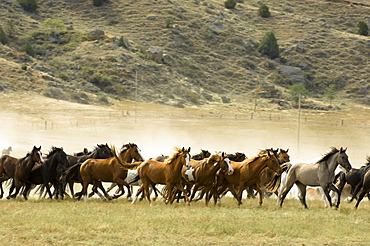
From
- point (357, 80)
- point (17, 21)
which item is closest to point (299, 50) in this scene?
point (357, 80)

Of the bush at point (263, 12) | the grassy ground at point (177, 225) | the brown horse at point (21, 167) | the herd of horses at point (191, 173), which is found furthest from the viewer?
the bush at point (263, 12)

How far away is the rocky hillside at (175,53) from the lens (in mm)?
85688

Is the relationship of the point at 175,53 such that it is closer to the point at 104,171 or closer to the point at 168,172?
the point at 104,171

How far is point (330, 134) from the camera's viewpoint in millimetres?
58062

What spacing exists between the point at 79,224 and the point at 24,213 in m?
2.24

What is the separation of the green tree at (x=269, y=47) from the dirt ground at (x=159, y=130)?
132 ft

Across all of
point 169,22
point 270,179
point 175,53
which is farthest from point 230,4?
point 270,179

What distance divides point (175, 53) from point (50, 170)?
86561 mm

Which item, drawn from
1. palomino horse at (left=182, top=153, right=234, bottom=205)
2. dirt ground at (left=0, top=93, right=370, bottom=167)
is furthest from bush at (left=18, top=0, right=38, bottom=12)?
palomino horse at (left=182, top=153, right=234, bottom=205)

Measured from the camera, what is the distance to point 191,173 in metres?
18.4

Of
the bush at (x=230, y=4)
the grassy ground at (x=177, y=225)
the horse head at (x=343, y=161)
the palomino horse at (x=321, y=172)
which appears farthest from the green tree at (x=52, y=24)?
the horse head at (x=343, y=161)

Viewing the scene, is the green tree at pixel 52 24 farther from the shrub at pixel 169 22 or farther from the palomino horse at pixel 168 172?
the palomino horse at pixel 168 172

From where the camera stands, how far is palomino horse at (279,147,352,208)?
56.6 ft

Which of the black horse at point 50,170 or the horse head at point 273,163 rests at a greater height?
the horse head at point 273,163
